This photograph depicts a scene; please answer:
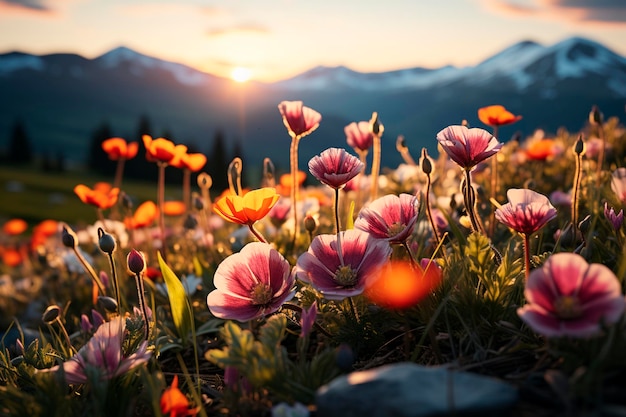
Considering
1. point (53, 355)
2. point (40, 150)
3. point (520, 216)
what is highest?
point (520, 216)

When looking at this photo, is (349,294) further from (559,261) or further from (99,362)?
(99,362)

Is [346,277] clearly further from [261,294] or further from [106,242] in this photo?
[106,242]

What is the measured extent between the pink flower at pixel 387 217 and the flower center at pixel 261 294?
1.20 feet

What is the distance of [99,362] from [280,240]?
1405 millimetres

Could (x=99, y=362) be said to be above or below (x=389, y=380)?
below

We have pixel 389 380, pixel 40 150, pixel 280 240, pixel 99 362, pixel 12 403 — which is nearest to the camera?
pixel 389 380

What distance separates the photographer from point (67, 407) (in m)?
1.70

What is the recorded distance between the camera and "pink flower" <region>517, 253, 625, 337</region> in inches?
55.3

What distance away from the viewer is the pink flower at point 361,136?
306 centimetres

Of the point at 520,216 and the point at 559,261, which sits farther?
the point at 520,216

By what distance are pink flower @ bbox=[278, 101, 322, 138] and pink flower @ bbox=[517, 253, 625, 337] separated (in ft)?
4.19

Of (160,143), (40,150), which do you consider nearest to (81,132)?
(40,150)

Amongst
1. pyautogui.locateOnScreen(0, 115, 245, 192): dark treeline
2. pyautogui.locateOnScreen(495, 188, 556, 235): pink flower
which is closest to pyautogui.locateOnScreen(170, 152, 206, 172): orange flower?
pyautogui.locateOnScreen(495, 188, 556, 235): pink flower

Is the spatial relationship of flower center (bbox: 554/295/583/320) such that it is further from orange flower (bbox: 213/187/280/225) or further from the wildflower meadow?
orange flower (bbox: 213/187/280/225)
